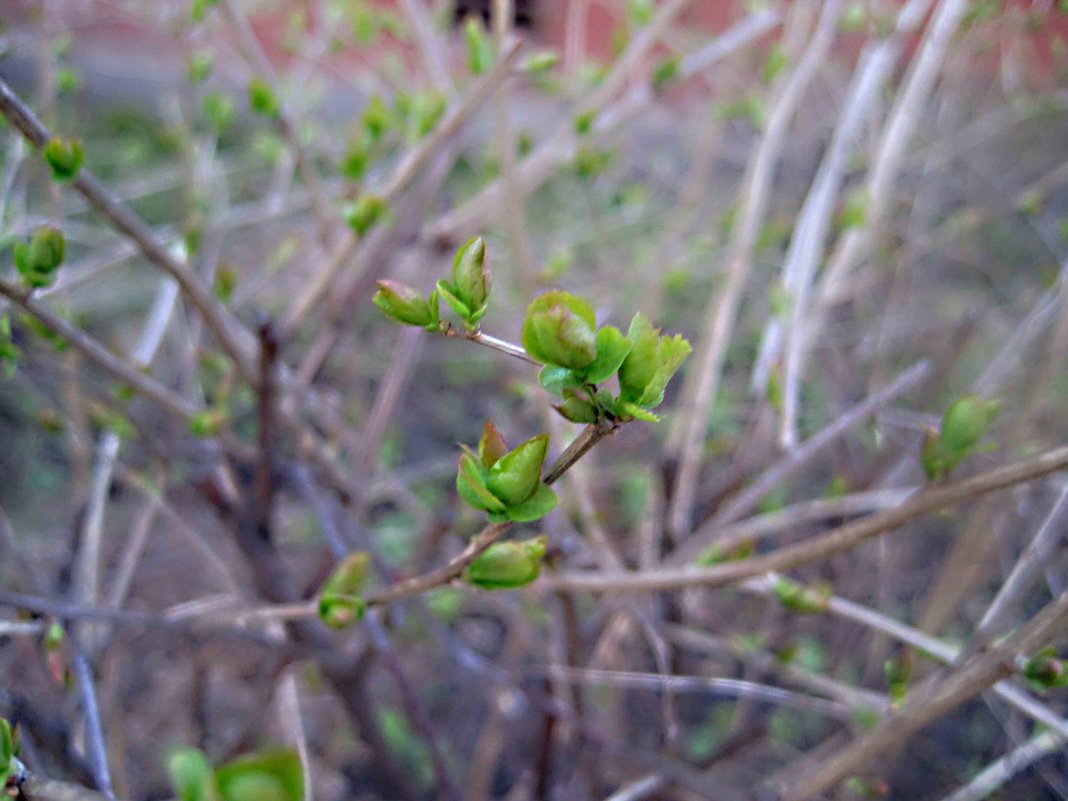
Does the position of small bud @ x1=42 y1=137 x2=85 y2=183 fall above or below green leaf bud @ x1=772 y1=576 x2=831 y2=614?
above

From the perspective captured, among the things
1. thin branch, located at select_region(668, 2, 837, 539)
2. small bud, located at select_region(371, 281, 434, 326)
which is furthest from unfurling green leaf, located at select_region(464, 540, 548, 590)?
thin branch, located at select_region(668, 2, 837, 539)

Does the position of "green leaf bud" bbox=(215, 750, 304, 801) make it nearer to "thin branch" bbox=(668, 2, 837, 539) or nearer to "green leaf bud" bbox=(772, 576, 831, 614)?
"green leaf bud" bbox=(772, 576, 831, 614)

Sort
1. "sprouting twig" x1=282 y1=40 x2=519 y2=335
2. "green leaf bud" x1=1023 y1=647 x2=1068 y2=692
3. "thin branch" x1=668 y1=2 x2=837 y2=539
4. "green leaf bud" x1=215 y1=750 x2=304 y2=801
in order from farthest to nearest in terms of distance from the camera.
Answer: "thin branch" x1=668 y1=2 x2=837 y2=539 → "sprouting twig" x1=282 y1=40 x2=519 y2=335 → "green leaf bud" x1=1023 y1=647 x2=1068 y2=692 → "green leaf bud" x1=215 y1=750 x2=304 y2=801

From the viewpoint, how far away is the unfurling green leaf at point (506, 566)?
0.44 m

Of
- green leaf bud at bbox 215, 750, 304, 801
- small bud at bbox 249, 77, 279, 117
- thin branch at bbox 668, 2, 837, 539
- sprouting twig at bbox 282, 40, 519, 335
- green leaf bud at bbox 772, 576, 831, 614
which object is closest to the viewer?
green leaf bud at bbox 215, 750, 304, 801

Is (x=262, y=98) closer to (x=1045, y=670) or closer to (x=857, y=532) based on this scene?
(x=857, y=532)

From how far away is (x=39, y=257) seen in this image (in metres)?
0.52

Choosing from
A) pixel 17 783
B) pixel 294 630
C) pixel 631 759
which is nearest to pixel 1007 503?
pixel 631 759

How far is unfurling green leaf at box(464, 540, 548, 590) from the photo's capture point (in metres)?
0.44

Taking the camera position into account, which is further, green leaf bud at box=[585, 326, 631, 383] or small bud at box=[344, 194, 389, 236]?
small bud at box=[344, 194, 389, 236]

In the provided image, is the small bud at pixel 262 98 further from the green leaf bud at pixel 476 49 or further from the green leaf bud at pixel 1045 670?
the green leaf bud at pixel 1045 670

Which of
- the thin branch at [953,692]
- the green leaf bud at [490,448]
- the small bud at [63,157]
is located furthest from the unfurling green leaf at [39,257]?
the thin branch at [953,692]

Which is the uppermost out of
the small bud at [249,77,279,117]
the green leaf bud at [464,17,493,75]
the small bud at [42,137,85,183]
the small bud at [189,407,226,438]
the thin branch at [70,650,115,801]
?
the green leaf bud at [464,17,493,75]

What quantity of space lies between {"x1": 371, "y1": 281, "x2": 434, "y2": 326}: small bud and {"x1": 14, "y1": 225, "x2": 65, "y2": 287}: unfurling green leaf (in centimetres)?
29
